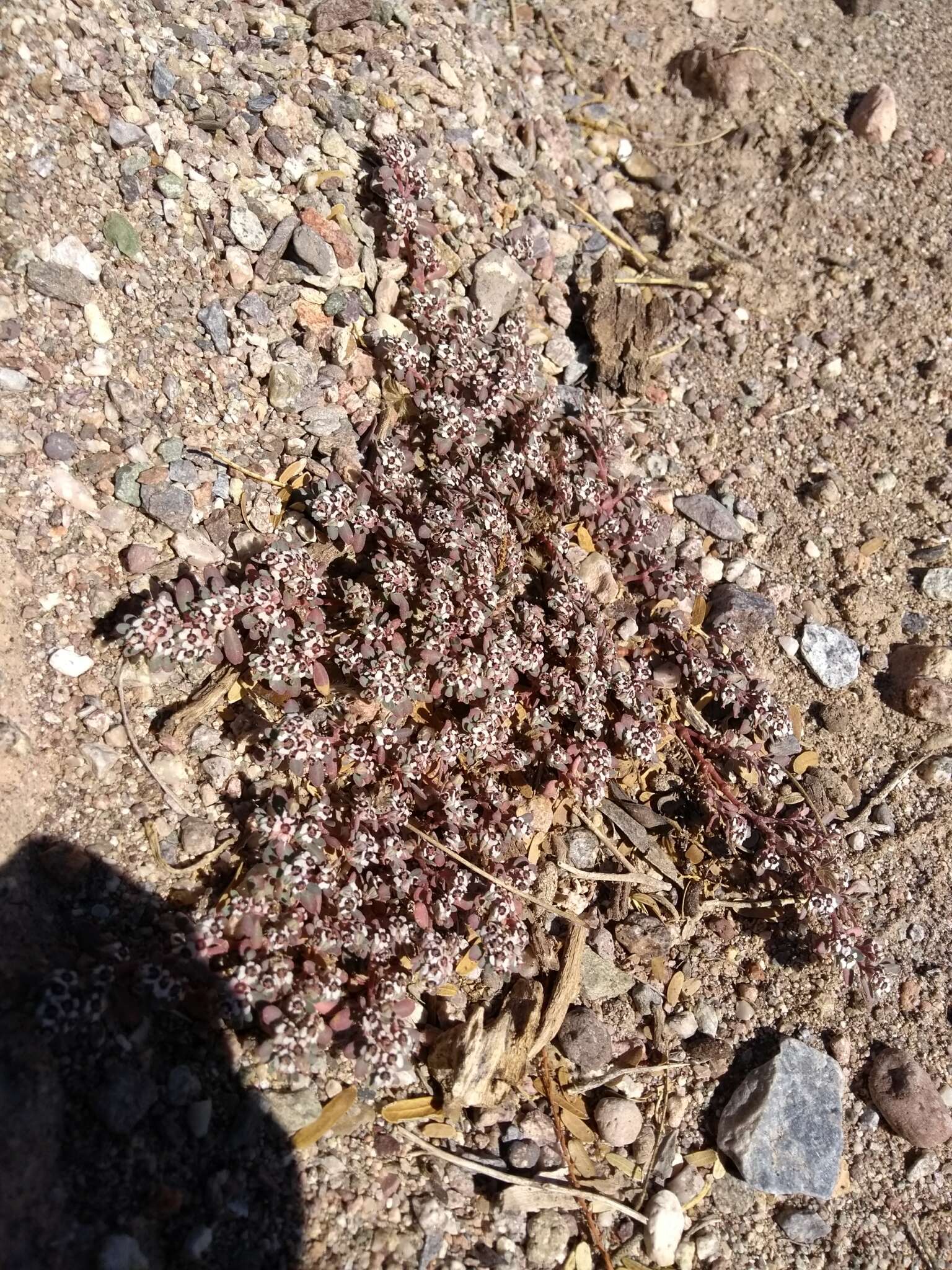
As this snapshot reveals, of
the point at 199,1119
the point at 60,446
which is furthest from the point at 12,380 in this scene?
the point at 199,1119

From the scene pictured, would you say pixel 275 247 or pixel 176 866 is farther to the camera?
pixel 275 247

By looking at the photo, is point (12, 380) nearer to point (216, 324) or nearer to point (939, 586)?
point (216, 324)

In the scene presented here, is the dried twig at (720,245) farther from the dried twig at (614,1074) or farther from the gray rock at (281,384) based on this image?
the dried twig at (614,1074)

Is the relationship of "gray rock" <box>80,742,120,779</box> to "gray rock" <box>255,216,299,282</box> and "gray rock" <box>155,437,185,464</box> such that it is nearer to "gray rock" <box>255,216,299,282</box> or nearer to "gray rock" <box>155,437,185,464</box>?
"gray rock" <box>155,437,185,464</box>

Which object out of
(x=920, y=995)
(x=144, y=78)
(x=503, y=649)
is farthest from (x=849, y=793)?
(x=144, y=78)

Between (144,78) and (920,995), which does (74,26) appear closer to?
(144,78)

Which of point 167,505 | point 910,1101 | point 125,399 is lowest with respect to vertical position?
point 910,1101
